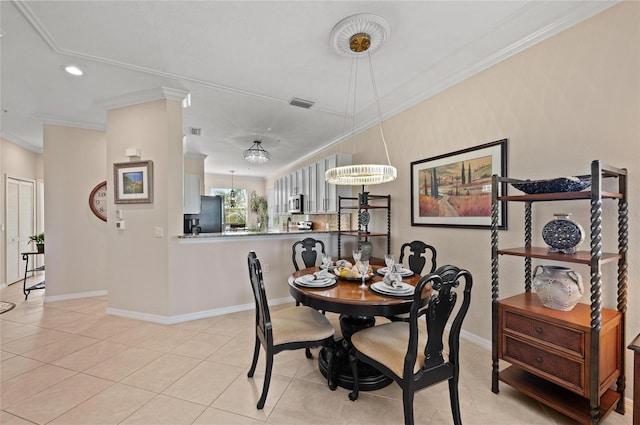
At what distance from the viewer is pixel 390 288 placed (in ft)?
6.64

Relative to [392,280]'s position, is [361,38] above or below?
above

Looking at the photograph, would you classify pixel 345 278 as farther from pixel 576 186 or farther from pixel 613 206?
pixel 613 206

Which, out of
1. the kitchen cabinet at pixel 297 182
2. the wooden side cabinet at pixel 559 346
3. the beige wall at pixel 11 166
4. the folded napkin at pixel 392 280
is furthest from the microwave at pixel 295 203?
the beige wall at pixel 11 166

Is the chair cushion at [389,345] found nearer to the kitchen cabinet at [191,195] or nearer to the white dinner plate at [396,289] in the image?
the white dinner plate at [396,289]

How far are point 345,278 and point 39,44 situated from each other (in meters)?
3.30

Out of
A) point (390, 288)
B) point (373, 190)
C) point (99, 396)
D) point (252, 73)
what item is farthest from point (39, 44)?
point (373, 190)

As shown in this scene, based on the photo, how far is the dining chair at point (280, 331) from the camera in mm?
1912

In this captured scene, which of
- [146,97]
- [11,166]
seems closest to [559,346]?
[146,97]

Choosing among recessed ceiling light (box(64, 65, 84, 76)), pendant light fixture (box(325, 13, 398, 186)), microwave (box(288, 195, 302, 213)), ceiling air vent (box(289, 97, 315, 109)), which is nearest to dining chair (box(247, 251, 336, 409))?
pendant light fixture (box(325, 13, 398, 186))

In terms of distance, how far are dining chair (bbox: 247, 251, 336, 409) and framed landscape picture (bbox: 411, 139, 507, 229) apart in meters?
1.77

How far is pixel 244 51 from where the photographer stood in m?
2.55

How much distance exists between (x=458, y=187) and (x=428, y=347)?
1.89 m

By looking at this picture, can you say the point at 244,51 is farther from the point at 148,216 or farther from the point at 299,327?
the point at 299,327

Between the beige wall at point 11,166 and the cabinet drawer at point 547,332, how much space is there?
7.52m
